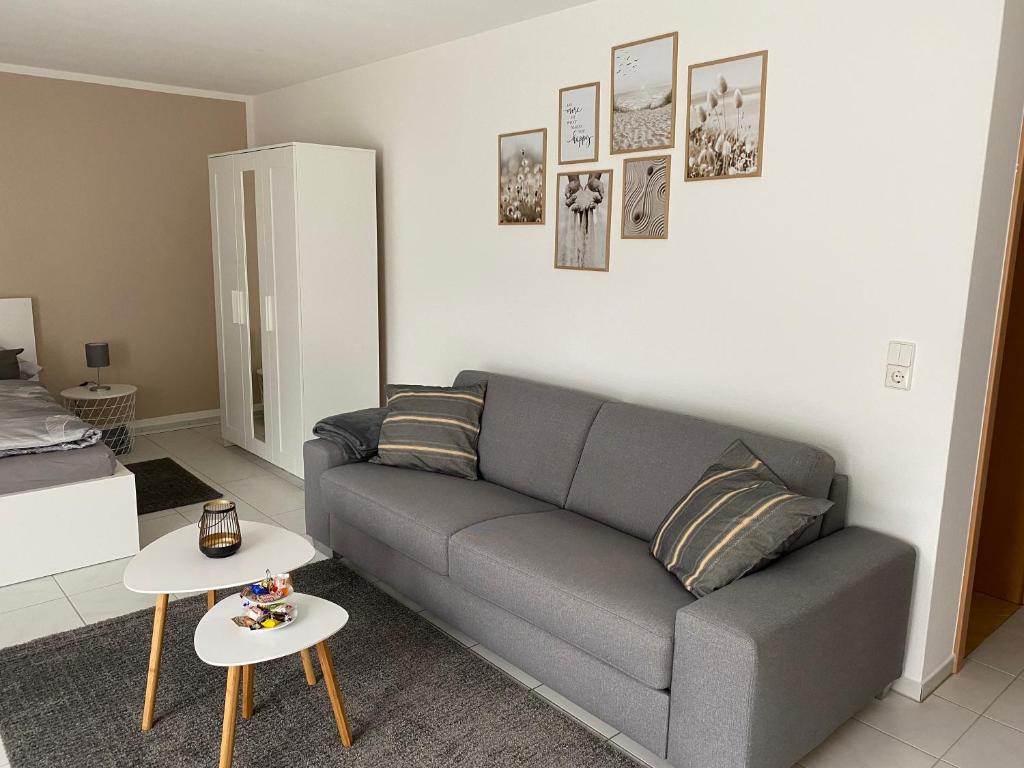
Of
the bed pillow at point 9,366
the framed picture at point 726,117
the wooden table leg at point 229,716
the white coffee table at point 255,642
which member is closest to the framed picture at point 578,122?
the framed picture at point 726,117

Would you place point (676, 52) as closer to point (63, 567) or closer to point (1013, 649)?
point (1013, 649)

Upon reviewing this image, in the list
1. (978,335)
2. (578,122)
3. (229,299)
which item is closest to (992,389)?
(978,335)

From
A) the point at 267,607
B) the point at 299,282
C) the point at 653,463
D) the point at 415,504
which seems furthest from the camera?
the point at 299,282

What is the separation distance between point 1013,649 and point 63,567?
3.79m

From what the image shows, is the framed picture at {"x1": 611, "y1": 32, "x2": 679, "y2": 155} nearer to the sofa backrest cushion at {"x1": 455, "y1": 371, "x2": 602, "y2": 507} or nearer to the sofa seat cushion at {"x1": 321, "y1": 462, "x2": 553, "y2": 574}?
the sofa backrest cushion at {"x1": 455, "y1": 371, "x2": 602, "y2": 507}

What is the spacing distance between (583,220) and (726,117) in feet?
2.58

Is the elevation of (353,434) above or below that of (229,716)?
above

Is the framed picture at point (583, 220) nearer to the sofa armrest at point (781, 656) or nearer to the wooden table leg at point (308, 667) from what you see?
the sofa armrest at point (781, 656)

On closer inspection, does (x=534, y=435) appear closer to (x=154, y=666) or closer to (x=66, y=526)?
(x=154, y=666)

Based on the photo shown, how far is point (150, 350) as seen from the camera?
18.4ft

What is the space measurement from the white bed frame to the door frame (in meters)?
3.34

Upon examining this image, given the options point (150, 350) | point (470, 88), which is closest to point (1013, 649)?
point (470, 88)

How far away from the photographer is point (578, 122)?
3.36 meters

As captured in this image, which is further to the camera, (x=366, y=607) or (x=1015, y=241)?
(x=366, y=607)
